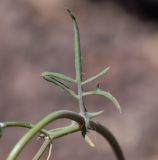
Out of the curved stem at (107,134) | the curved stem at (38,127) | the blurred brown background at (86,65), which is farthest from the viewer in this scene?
the blurred brown background at (86,65)

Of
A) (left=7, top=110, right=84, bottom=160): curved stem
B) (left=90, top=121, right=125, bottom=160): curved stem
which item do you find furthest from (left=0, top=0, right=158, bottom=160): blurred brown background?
(left=7, top=110, right=84, bottom=160): curved stem

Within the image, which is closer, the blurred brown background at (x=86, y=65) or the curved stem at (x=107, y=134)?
the curved stem at (x=107, y=134)

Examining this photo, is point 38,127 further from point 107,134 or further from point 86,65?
point 86,65

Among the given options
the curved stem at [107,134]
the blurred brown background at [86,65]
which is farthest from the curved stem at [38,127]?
the blurred brown background at [86,65]

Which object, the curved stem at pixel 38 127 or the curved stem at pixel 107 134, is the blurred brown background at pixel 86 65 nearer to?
the curved stem at pixel 107 134

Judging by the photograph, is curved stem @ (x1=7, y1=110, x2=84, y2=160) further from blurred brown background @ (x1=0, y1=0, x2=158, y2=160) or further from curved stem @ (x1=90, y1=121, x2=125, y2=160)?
blurred brown background @ (x1=0, y1=0, x2=158, y2=160)

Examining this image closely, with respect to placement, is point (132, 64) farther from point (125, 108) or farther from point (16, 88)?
point (16, 88)

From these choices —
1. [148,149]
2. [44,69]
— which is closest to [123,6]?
[44,69]
